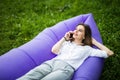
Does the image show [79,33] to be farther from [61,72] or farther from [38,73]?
[38,73]

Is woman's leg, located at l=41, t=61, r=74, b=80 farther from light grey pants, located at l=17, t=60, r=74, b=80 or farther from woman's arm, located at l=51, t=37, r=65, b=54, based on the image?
woman's arm, located at l=51, t=37, r=65, b=54

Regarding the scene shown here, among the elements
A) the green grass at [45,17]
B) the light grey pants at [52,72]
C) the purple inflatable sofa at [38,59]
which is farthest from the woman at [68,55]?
the green grass at [45,17]

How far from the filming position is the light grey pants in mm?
3080

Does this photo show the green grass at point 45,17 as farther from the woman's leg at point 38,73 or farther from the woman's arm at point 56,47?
the woman's leg at point 38,73

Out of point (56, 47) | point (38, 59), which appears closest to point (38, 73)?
point (38, 59)

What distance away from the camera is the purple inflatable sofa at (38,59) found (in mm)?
3300

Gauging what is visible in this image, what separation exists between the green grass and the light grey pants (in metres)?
1.25

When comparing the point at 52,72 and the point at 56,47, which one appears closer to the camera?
the point at 52,72

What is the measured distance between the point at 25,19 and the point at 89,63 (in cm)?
283

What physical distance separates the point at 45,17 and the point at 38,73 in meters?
2.90

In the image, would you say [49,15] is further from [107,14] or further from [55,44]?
[55,44]

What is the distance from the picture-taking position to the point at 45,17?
19.3 ft

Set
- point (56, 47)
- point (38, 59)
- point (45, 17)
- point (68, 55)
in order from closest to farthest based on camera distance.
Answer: point (68, 55) < point (38, 59) < point (56, 47) < point (45, 17)

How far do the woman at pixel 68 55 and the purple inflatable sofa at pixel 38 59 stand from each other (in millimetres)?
104
